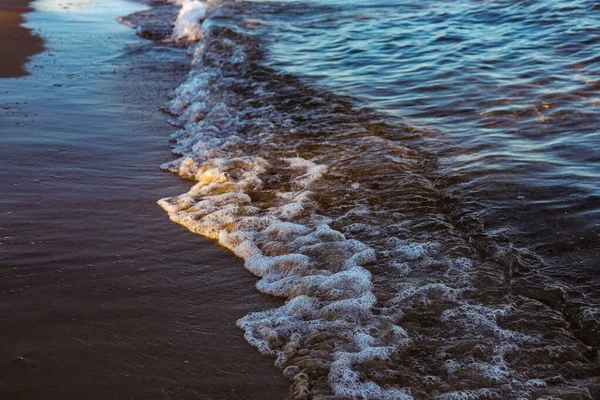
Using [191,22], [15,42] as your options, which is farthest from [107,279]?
[191,22]

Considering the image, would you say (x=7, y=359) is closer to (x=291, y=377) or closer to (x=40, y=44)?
(x=291, y=377)

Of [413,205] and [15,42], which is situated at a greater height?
[15,42]

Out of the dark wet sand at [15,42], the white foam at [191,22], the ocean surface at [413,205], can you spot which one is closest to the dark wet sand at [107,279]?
the ocean surface at [413,205]

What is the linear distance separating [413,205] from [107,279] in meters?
2.18

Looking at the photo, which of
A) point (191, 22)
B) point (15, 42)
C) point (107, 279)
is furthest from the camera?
point (191, 22)

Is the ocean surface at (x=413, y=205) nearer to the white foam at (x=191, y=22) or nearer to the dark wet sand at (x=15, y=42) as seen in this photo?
the dark wet sand at (x=15, y=42)

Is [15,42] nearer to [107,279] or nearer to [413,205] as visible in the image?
[107,279]

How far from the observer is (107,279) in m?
3.39

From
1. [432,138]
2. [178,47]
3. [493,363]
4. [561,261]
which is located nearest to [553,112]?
[432,138]

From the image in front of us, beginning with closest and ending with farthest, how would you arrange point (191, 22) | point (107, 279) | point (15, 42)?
point (107, 279) < point (15, 42) < point (191, 22)

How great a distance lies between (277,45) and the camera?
10359mm

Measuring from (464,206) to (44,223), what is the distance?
115 inches

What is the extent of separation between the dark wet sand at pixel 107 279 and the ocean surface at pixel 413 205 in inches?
8.9

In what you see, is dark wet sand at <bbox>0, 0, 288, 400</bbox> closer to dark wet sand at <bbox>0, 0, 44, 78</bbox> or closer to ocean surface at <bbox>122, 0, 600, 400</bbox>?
ocean surface at <bbox>122, 0, 600, 400</bbox>
